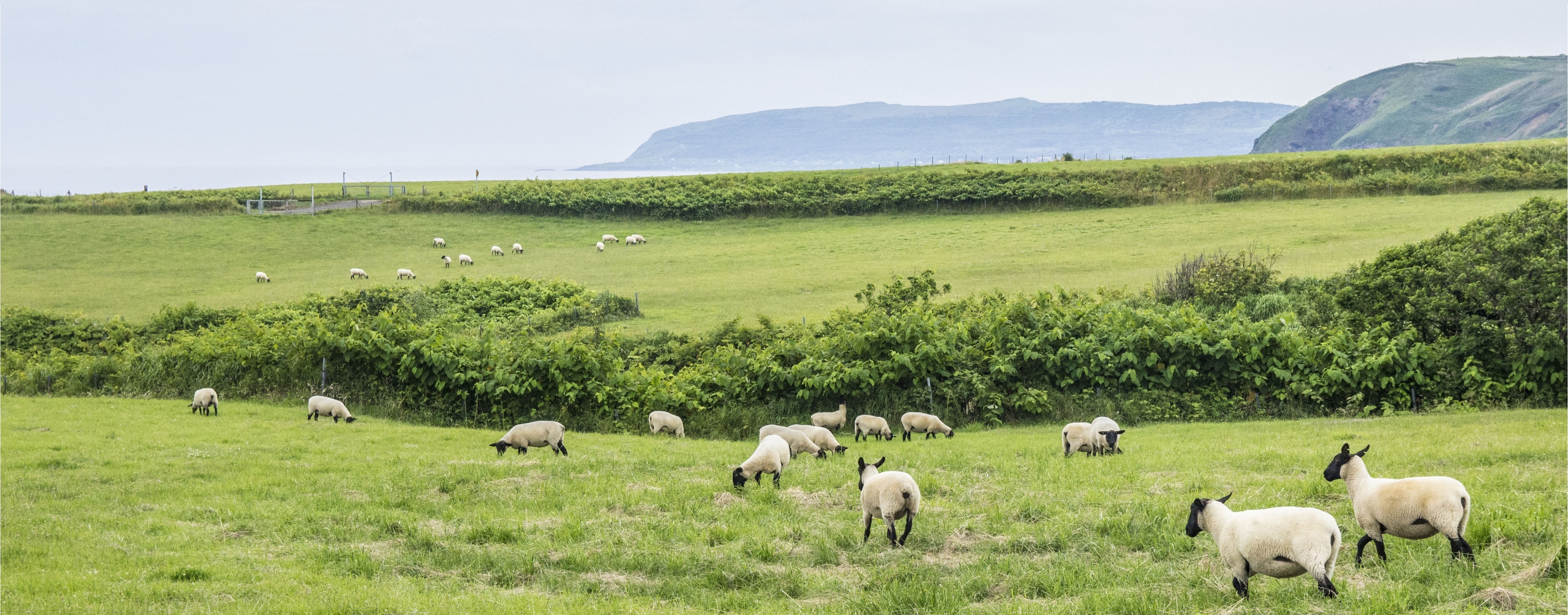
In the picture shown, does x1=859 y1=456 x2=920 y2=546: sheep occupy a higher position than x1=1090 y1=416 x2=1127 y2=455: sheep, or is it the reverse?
x1=859 y1=456 x2=920 y2=546: sheep

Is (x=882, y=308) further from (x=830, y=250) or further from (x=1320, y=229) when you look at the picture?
(x=1320, y=229)

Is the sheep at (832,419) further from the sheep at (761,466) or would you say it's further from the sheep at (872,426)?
the sheep at (761,466)

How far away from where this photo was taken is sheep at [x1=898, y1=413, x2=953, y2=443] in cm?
2134

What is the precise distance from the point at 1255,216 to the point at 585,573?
5805cm

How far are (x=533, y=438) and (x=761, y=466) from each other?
6.03 m

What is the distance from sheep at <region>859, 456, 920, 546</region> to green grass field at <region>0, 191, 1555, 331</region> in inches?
1045

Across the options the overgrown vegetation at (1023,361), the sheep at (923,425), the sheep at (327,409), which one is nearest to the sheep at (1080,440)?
the sheep at (923,425)

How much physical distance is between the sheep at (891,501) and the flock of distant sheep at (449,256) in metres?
44.4

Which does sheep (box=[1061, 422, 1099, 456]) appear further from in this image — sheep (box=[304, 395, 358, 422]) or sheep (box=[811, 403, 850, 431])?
sheep (box=[304, 395, 358, 422])

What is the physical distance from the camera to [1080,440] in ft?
54.6

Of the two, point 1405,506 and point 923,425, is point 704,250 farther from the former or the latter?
point 1405,506

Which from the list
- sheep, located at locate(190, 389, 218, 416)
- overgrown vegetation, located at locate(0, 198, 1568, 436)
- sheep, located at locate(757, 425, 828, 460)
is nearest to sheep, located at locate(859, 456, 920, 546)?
sheep, located at locate(757, 425, 828, 460)

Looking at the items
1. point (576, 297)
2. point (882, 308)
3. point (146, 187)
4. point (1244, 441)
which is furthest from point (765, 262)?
point (146, 187)

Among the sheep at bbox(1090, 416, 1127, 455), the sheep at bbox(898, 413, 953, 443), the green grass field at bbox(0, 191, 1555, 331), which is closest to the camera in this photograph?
the sheep at bbox(1090, 416, 1127, 455)
